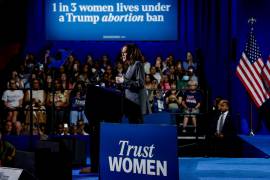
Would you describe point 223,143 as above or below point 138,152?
below

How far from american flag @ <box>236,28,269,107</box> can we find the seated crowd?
3.09ft

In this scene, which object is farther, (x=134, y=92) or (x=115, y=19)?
(x=115, y=19)

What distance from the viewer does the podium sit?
221 inches

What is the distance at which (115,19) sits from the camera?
1202 centimetres

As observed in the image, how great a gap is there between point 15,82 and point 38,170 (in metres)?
5.52

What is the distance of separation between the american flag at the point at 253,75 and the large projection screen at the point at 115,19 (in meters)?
1.72

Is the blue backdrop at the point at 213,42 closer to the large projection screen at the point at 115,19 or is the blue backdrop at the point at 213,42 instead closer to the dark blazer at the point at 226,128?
the large projection screen at the point at 115,19

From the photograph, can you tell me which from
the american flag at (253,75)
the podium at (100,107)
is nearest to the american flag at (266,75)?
the american flag at (253,75)

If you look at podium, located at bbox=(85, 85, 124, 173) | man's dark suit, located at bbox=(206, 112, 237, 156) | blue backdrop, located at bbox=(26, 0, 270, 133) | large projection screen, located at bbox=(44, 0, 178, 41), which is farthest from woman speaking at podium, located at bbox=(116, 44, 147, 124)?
large projection screen, located at bbox=(44, 0, 178, 41)

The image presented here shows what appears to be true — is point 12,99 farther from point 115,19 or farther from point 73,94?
point 115,19

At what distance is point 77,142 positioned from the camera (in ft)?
21.1

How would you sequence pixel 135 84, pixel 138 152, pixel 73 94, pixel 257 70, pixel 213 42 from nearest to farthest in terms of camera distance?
pixel 138 152
pixel 135 84
pixel 73 94
pixel 257 70
pixel 213 42

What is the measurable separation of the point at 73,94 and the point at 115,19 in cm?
304

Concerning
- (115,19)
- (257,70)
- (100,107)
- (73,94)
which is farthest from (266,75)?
(100,107)
